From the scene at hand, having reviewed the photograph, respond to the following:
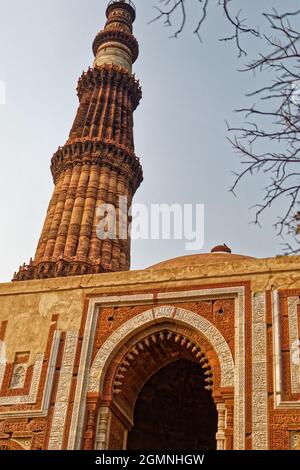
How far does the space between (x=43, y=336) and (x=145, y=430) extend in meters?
2.67

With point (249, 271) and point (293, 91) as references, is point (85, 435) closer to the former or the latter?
point (249, 271)

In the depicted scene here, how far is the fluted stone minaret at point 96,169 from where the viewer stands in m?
19.6

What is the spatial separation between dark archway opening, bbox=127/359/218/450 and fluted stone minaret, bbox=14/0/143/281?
7.98 metres

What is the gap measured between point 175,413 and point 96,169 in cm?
1229

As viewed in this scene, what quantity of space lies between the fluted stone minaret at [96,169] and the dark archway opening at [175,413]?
26.2ft

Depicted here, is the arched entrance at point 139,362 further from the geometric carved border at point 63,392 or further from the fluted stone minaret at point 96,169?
the fluted stone minaret at point 96,169

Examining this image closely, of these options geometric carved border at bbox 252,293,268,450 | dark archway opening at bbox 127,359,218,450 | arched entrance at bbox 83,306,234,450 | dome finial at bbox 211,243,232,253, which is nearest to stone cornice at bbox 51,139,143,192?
dome finial at bbox 211,243,232,253

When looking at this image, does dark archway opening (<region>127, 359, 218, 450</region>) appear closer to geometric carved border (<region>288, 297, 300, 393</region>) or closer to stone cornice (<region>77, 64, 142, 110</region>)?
geometric carved border (<region>288, 297, 300, 393</region>)

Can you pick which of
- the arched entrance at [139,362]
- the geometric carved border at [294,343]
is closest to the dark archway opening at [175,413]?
the arched entrance at [139,362]

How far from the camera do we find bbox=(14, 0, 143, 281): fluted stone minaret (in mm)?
19609

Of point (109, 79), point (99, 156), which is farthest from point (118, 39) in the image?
point (99, 156)

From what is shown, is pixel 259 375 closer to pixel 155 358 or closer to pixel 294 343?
pixel 294 343

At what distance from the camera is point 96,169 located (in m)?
21.9

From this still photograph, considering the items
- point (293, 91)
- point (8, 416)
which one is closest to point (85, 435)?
point (8, 416)
